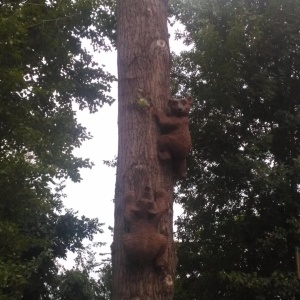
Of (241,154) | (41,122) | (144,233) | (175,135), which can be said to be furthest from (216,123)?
(144,233)

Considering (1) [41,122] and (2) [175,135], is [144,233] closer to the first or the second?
(2) [175,135]

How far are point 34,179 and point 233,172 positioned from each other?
259 centimetres

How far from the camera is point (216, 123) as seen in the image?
21.0ft

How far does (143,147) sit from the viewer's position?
2322 mm

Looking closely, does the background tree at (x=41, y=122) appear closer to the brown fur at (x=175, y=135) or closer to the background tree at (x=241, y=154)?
the background tree at (x=241, y=154)

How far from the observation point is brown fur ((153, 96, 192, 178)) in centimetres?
238

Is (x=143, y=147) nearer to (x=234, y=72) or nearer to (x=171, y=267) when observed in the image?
(x=171, y=267)

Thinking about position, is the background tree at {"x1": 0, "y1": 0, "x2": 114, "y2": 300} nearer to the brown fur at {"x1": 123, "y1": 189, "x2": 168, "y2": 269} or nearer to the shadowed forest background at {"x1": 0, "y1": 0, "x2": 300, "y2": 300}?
the shadowed forest background at {"x1": 0, "y1": 0, "x2": 300, "y2": 300}

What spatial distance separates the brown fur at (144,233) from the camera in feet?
6.68

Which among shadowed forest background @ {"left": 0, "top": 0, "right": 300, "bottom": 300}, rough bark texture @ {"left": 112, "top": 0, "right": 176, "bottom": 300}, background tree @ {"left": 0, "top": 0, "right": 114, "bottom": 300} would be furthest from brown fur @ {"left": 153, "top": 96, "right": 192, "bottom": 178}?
shadowed forest background @ {"left": 0, "top": 0, "right": 300, "bottom": 300}

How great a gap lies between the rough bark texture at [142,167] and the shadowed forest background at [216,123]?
2.37 metres

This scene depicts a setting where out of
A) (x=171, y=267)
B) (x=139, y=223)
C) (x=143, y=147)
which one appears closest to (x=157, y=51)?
(x=143, y=147)

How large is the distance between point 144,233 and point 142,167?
34 centimetres

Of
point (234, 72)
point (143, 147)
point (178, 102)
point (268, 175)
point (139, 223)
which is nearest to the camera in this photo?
point (139, 223)
